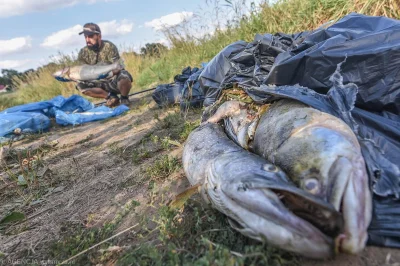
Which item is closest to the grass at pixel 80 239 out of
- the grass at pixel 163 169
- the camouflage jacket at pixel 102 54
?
the grass at pixel 163 169

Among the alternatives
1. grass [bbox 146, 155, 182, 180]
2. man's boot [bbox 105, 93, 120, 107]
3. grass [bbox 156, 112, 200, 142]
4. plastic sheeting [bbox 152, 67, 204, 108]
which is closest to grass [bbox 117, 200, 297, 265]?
grass [bbox 146, 155, 182, 180]

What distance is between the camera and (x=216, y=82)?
347cm

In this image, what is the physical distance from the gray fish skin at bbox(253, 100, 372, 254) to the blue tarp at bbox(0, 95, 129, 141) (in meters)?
4.68

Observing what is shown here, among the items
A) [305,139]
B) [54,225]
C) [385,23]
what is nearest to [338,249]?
[305,139]

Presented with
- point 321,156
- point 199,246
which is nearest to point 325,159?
point 321,156

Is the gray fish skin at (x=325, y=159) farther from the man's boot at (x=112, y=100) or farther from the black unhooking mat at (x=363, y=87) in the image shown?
the man's boot at (x=112, y=100)

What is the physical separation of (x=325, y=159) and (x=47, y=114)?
5.88 m

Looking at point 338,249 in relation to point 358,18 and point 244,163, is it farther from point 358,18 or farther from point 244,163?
point 358,18

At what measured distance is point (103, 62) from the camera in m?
7.33

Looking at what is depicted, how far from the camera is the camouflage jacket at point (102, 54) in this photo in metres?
7.33

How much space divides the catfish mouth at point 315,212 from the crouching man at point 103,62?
6106 mm

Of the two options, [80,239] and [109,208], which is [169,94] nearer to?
[109,208]

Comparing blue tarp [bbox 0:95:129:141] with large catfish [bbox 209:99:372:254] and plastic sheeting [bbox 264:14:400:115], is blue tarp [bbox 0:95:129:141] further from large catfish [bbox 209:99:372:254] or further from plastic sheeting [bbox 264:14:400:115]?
large catfish [bbox 209:99:372:254]

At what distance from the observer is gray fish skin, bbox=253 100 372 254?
115cm
